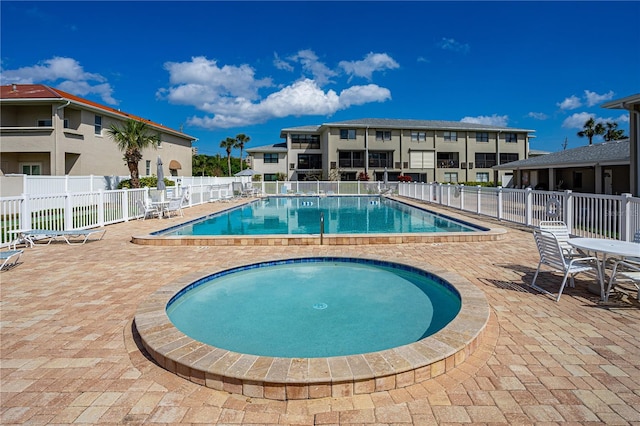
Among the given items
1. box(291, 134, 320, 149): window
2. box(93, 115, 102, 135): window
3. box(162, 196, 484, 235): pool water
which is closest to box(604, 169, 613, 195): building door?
box(162, 196, 484, 235): pool water

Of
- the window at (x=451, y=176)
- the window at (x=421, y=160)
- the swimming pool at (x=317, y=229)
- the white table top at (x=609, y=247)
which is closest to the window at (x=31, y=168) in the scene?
the swimming pool at (x=317, y=229)

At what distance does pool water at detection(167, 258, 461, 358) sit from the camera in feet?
13.5

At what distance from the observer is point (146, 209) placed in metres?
13.7

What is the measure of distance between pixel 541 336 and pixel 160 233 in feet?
32.6

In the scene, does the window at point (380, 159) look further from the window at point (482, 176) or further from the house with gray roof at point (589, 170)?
the house with gray roof at point (589, 170)

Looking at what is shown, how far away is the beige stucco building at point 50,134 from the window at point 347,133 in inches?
848

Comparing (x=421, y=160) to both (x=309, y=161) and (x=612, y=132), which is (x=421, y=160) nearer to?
(x=309, y=161)

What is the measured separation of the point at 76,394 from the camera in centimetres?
264

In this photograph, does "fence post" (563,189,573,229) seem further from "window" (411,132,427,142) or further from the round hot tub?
"window" (411,132,427,142)

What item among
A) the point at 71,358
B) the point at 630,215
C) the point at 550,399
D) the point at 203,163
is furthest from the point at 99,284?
the point at 203,163

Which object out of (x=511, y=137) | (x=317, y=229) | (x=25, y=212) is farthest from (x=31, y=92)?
(x=511, y=137)

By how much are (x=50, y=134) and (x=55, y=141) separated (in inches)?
20.2

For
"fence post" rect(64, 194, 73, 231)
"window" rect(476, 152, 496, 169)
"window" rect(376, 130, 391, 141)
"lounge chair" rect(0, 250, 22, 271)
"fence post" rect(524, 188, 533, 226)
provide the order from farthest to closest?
"window" rect(476, 152, 496, 169), "window" rect(376, 130, 391, 141), "fence post" rect(524, 188, 533, 226), "fence post" rect(64, 194, 73, 231), "lounge chair" rect(0, 250, 22, 271)

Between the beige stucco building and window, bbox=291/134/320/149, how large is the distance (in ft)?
66.4
